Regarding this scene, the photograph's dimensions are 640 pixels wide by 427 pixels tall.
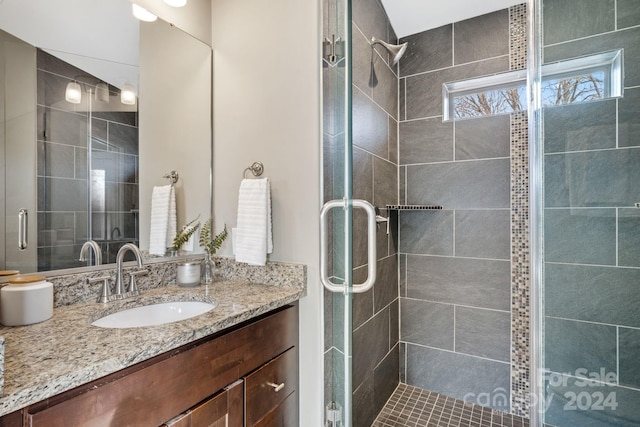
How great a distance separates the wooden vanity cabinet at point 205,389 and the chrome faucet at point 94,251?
0.62 m

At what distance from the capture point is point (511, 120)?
1.89 m

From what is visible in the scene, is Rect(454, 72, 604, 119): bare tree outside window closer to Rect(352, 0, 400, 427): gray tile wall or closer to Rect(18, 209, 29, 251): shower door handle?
Rect(352, 0, 400, 427): gray tile wall

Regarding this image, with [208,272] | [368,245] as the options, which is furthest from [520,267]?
[208,272]

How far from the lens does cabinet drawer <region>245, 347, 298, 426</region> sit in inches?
41.4

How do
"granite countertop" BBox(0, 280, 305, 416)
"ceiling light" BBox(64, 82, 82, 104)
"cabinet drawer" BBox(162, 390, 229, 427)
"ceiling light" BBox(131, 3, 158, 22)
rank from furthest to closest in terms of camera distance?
"ceiling light" BBox(131, 3, 158, 22), "ceiling light" BBox(64, 82, 82, 104), "cabinet drawer" BBox(162, 390, 229, 427), "granite countertop" BBox(0, 280, 305, 416)

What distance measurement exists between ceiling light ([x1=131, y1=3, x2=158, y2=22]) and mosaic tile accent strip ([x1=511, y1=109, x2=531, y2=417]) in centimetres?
205

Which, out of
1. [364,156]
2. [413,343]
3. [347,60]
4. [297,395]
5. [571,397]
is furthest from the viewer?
[413,343]

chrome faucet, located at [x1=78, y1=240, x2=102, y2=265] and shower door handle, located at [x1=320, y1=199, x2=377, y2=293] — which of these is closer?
shower door handle, located at [x1=320, y1=199, x2=377, y2=293]

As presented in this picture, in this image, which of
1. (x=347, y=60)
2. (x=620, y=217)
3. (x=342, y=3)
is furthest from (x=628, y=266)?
(x=342, y=3)

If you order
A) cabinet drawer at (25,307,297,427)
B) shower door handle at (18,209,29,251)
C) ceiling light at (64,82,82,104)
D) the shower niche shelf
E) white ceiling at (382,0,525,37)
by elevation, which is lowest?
cabinet drawer at (25,307,297,427)

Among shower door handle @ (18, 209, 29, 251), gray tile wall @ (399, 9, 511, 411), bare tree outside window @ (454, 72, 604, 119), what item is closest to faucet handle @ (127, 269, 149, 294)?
shower door handle @ (18, 209, 29, 251)

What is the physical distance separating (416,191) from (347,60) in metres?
1.33

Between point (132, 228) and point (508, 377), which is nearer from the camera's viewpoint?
point (132, 228)

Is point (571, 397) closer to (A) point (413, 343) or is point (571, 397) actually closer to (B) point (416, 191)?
(A) point (413, 343)
